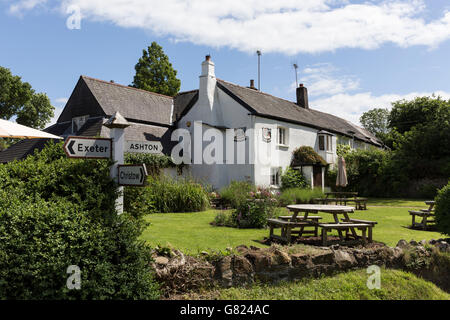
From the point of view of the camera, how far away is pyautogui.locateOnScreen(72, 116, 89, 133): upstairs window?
71.8 feet

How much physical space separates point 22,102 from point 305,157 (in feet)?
102

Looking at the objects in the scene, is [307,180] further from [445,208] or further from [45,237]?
[45,237]

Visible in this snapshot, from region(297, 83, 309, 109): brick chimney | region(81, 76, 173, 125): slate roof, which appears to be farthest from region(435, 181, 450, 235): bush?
region(297, 83, 309, 109): brick chimney

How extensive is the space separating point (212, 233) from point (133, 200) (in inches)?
121

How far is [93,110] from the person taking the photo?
70.2 ft

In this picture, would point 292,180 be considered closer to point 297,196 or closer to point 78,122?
point 297,196

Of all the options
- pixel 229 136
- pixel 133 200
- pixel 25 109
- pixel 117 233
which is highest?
pixel 25 109

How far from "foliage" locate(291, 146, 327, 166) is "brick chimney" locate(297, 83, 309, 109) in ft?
21.3

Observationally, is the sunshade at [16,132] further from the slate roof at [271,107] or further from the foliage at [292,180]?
the foliage at [292,180]

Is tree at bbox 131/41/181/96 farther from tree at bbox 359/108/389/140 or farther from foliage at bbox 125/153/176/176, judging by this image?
tree at bbox 359/108/389/140

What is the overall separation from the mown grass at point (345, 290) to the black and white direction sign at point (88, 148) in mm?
2736

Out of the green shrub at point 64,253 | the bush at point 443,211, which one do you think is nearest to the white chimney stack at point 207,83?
the bush at point 443,211

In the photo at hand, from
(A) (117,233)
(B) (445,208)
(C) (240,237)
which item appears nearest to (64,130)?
(C) (240,237)

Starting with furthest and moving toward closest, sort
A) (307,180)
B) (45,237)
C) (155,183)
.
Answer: (307,180) < (155,183) < (45,237)
